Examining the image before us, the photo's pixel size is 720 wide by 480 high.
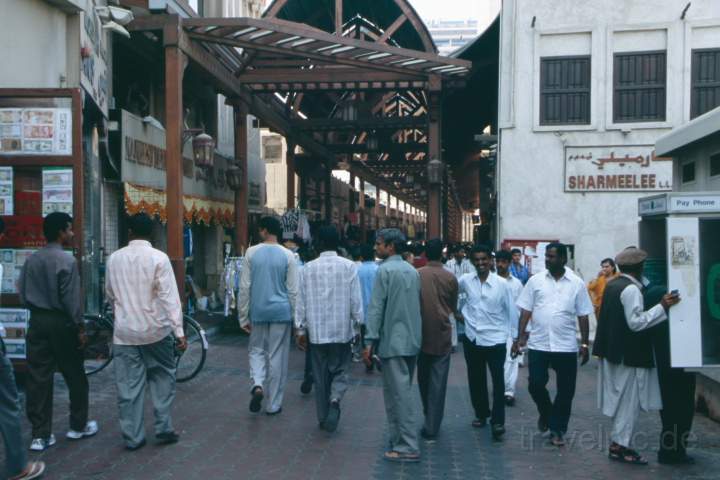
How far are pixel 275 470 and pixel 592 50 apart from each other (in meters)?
12.4

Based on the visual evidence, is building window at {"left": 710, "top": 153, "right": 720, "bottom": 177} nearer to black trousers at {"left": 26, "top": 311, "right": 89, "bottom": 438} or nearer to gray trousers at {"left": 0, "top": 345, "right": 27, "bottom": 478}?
black trousers at {"left": 26, "top": 311, "right": 89, "bottom": 438}

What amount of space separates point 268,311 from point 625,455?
3649mm

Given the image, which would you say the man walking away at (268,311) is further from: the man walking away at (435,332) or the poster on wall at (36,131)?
the poster on wall at (36,131)

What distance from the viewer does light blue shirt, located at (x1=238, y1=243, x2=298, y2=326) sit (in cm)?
799

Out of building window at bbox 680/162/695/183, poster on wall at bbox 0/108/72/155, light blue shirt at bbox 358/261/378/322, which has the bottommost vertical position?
light blue shirt at bbox 358/261/378/322

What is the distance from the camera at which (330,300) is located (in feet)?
24.7

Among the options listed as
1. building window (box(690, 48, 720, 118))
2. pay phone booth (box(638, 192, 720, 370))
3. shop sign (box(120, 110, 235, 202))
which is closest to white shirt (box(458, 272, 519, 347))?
pay phone booth (box(638, 192, 720, 370))

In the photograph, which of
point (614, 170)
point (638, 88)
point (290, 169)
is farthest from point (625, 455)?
point (290, 169)

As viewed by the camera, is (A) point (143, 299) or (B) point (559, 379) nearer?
(A) point (143, 299)

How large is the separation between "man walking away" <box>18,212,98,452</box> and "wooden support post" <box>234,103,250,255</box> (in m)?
11.3

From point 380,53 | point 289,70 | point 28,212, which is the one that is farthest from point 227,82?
point 28,212

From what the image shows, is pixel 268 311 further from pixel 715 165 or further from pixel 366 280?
pixel 715 165

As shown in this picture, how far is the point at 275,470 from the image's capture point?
239 inches

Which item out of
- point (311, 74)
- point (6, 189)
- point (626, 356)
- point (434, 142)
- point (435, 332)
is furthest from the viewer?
point (434, 142)
